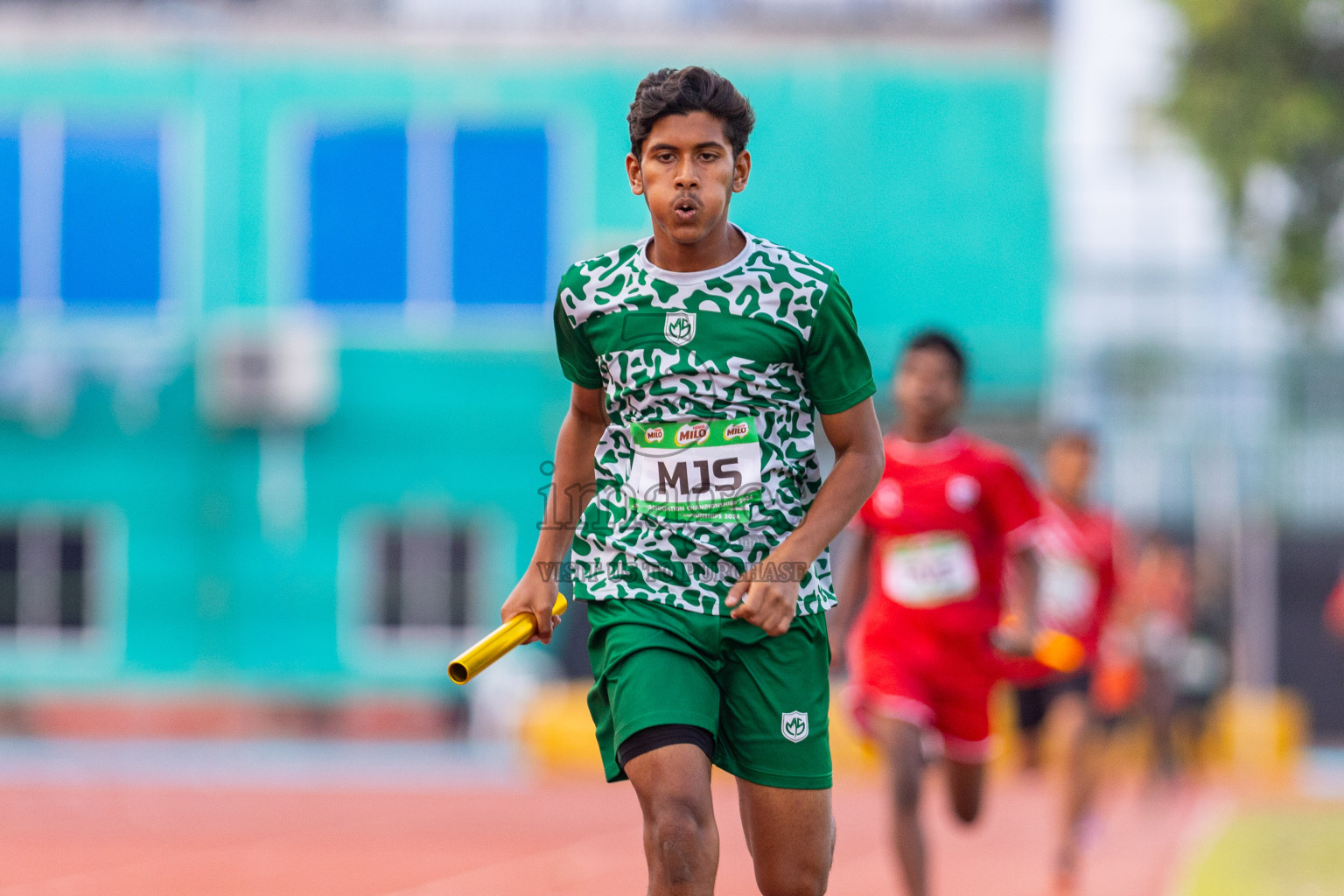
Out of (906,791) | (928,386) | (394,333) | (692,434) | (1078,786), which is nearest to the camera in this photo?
(692,434)

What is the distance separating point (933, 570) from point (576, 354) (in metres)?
3.00

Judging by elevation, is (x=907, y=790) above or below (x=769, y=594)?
below

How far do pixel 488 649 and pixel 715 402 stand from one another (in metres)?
0.75

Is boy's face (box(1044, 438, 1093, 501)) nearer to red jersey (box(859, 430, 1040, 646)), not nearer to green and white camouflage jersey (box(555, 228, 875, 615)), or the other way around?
red jersey (box(859, 430, 1040, 646))

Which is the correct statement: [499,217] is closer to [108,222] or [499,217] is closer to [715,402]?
[108,222]

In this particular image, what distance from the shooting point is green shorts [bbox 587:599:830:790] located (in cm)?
414

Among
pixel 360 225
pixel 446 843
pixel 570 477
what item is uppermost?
pixel 360 225

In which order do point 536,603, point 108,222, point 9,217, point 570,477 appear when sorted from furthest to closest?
point 9,217
point 108,222
point 570,477
point 536,603

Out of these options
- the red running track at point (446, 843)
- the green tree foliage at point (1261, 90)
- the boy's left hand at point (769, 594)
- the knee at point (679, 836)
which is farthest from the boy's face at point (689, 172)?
the green tree foliage at point (1261, 90)

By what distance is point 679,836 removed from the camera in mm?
3965

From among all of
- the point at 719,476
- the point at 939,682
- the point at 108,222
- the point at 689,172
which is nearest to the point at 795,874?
the point at 719,476

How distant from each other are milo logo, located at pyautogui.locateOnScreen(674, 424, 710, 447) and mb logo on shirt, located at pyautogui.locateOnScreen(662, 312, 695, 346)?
0.61 feet

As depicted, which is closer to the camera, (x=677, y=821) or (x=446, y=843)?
(x=677, y=821)

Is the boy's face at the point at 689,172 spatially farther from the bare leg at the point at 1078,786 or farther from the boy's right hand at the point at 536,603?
the bare leg at the point at 1078,786
